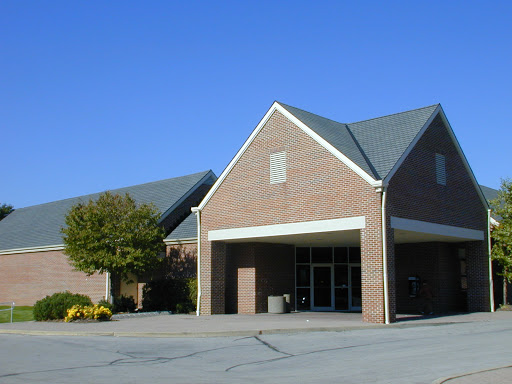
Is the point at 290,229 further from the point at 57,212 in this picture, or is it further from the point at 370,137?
the point at 57,212

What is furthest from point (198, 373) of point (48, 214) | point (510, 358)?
point (48, 214)

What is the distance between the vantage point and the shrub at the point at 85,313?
23516 millimetres

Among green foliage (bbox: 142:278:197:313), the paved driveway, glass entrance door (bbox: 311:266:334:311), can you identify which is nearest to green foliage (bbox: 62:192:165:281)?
green foliage (bbox: 142:278:197:313)

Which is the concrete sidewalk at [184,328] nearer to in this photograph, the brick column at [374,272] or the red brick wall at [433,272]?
the brick column at [374,272]

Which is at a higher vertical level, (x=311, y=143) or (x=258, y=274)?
(x=311, y=143)

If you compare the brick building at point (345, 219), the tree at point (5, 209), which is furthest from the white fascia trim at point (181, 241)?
the tree at point (5, 209)

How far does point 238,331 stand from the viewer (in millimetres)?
18328

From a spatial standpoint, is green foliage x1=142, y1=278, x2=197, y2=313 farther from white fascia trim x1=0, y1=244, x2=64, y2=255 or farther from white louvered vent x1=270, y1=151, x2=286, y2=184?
white fascia trim x1=0, y1=244, x2=64, y2=255

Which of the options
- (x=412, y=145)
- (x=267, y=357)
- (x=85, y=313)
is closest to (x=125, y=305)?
(x=85, y=313)

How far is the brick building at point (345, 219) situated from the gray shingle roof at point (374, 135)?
0.26ft

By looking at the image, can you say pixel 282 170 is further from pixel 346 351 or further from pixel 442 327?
pixel 346 351

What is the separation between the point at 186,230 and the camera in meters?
32.2

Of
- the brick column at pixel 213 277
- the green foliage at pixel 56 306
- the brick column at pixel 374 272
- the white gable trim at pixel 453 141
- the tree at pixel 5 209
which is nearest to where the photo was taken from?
the brick column at pixel 374 272

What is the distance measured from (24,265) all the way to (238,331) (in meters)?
26.4
